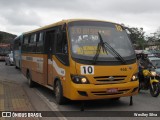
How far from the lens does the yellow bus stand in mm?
9086

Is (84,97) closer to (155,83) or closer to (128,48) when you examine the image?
(128,48)

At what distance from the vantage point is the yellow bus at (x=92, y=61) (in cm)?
909

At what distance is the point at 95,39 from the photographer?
9758mm

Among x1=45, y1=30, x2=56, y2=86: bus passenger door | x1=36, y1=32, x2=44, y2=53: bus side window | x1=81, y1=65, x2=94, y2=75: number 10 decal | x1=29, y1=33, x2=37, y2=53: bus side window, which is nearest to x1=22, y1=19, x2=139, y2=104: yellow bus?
x1=81, y1=65, x2=94, y2=75: number 10 decal

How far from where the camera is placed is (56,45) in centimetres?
1072

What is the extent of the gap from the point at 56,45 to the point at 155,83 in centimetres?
405

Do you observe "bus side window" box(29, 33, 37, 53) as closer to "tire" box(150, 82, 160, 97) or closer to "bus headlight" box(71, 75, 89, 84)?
"tire" box(150, 82, 160, 97)

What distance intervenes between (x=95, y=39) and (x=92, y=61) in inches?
34.1


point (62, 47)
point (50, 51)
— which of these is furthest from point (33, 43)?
point (62, 47)

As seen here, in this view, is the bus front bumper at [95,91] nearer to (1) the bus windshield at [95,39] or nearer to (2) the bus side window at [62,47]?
(1) the bus windshield at [95,39]

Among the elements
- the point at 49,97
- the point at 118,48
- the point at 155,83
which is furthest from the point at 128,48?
the point at 49,97

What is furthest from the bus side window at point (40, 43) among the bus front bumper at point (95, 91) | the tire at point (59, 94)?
the bus front bumper at point (95, 91)

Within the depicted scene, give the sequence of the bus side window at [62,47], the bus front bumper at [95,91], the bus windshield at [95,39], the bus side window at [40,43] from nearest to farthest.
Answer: the bus front bumper at [95,91] < the bus windshield at [95,39] < the bus side window at [62,47] < the bus side window at [40,43]

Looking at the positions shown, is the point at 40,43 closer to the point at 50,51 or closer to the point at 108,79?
the point at 50,51
